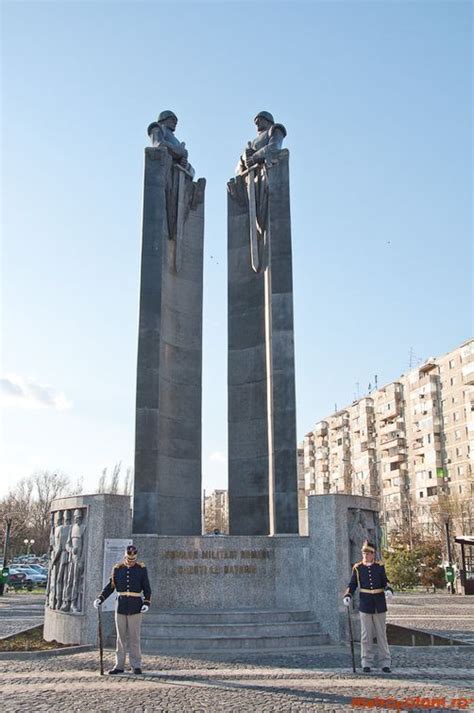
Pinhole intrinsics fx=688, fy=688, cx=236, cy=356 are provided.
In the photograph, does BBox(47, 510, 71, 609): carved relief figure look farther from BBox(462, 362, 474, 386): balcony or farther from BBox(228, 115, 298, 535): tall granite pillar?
BBox(462, 362, 474, 386): balcony

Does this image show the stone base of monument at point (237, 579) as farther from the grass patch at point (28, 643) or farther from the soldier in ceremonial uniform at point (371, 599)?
the soldier in ceremonial uniform at point (371, 599)

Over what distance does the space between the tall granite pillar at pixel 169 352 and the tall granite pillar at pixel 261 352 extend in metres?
1.01

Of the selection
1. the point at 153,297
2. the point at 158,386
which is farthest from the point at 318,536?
the point at 153,297

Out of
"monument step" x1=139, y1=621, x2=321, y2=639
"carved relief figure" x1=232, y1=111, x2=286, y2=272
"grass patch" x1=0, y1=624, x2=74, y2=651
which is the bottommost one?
"grass patch" x1=0, y1=624, x2=74, y2=651

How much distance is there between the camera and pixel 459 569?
3366 centimetres

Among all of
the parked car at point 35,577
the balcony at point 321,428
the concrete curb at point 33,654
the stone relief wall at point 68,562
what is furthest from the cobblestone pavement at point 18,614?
the balcony at point 321,428

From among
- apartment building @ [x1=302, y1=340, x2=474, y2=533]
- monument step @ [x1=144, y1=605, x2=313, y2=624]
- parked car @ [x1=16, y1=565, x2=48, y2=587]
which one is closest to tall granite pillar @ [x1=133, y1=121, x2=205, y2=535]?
monument step @ [x1=144, y1=605, x2=313, y2=624]

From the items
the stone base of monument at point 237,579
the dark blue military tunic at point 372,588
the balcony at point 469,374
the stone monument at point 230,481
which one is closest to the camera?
the dark blue military tunic at point 372,588

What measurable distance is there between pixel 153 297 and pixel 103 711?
36.3 ft

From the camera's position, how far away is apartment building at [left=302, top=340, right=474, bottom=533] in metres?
66.0

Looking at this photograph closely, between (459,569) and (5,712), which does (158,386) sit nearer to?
(5,712)

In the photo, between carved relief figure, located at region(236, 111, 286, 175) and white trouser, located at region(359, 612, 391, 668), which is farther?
carved relief figure, located at region(236, 111, 286, 175)

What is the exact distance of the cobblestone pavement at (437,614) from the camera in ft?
55.1

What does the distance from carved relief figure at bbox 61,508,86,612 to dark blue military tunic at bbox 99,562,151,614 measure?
3.09 metres
